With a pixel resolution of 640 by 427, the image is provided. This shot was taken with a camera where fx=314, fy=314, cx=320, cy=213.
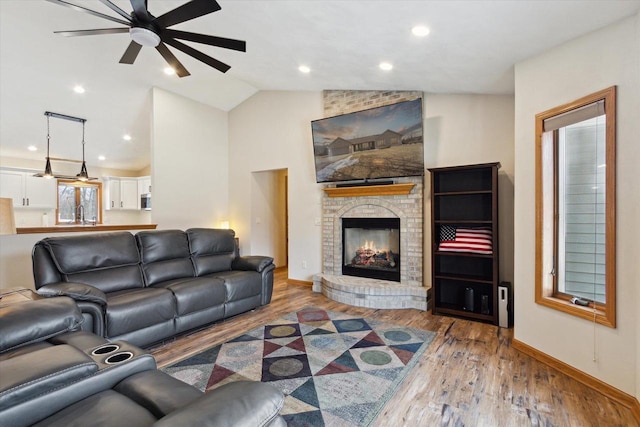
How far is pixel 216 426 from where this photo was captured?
2.80 ft

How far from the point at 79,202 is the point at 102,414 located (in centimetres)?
813

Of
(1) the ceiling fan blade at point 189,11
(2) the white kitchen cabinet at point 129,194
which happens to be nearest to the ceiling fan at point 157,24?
(1) the ceiling fan blade at point 189,11

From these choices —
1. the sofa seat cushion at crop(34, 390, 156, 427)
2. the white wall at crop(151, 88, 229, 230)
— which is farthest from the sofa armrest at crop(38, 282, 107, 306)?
the white wall at crop(151, 88, 229, 230)

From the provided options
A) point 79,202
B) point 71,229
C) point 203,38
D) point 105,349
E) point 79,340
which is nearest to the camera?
point 105,349

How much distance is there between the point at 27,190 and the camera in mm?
6492

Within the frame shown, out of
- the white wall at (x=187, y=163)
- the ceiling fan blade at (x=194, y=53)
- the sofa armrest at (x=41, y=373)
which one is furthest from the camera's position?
the white wall at (x=187, y=163)

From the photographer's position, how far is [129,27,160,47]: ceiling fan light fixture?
2.31 metres

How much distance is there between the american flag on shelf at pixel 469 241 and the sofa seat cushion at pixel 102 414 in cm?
352

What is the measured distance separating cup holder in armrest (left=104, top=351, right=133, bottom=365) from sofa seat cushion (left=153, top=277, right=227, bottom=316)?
169 cm

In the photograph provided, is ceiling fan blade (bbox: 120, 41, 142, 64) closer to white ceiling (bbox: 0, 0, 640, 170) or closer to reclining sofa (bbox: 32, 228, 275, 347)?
white ceiling (bbox: 0, 0, 640, 170)

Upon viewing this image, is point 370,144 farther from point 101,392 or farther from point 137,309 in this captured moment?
point 101,392

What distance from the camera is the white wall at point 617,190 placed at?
81.4 inches

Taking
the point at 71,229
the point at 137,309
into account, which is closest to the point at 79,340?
the point at 137,309

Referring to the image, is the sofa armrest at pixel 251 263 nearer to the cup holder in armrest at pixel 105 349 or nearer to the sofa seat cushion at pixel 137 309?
the sofa seat cushion at pixel 137 309
